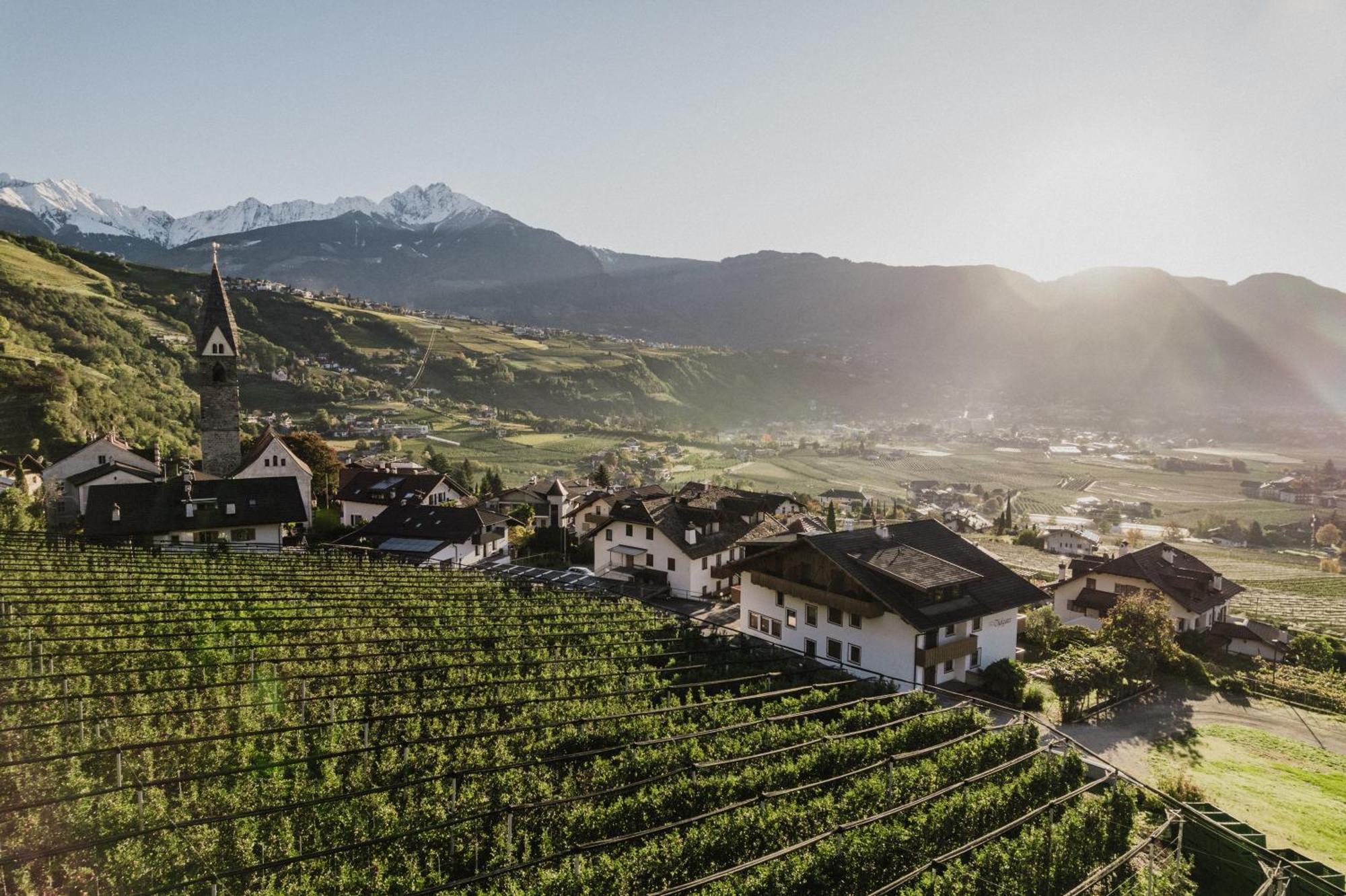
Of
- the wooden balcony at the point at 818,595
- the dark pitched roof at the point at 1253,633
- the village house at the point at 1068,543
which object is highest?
the wooden balcony at the point at 818,595

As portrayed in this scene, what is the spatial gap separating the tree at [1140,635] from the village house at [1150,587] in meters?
8.25

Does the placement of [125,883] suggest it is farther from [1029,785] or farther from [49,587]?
[49,587]

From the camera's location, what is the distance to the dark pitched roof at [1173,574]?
150 ft

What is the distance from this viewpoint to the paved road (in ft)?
87.4

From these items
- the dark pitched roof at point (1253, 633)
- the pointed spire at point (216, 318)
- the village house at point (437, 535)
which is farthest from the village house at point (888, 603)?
the pointed spire at point (216, 318)

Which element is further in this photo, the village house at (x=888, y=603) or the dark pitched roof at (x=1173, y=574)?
the dark pitched roof at (x=1173, y=574)

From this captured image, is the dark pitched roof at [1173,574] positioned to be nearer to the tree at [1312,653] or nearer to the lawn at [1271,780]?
the tree at [1312,653]

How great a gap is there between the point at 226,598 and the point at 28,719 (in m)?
12.9

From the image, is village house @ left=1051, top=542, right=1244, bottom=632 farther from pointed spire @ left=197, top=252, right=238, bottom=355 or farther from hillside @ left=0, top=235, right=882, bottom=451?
hillside @ left=0, top=235, right=882, bottom=451

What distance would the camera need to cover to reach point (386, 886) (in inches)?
430

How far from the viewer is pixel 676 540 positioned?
45656mm

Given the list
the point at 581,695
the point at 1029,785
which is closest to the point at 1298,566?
the point at 1029,785

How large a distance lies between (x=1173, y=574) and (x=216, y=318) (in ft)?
268

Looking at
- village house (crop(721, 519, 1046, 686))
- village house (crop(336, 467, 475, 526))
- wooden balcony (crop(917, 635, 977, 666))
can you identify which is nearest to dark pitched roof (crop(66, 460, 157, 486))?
village house (crop(336, 467, 475, 526))
